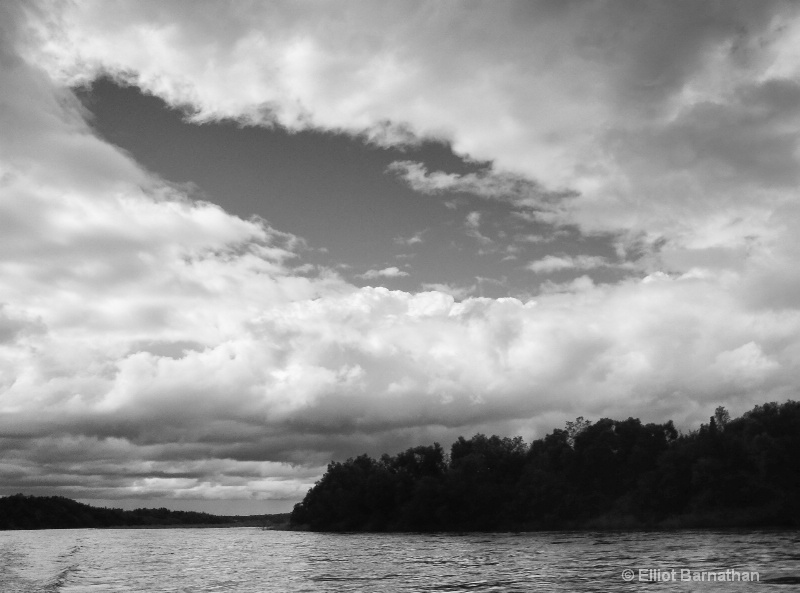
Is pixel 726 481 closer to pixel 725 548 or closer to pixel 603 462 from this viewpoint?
pixel 603 462

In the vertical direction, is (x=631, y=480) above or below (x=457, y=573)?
above

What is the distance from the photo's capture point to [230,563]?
302ft

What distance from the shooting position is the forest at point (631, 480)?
132 meters

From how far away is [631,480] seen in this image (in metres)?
171

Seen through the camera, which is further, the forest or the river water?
the forest

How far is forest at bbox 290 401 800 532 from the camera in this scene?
132125 mm

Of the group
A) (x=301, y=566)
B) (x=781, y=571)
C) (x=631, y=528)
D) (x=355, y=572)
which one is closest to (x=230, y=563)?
(x=301, y=566)

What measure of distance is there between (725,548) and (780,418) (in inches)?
2928

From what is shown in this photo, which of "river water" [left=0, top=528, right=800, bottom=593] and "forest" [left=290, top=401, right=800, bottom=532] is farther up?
"forest" [left=290, top=401, right=800, bottom=532]

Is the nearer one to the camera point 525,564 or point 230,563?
point 525,564

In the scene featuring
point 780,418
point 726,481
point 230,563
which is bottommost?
point 230,563

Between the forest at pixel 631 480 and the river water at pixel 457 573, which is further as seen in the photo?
the forest at pixel 631 480

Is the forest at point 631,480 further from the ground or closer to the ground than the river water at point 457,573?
further from the ground

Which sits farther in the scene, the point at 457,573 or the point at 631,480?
the point at 631,480
